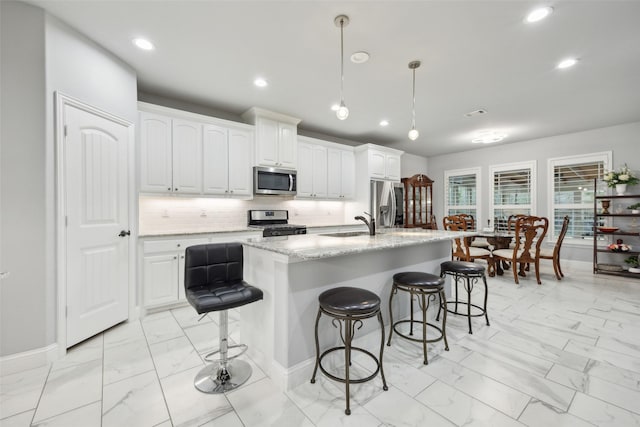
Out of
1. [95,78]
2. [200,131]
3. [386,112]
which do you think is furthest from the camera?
[386,112]

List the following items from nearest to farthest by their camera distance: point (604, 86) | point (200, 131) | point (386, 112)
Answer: point (604, 86) < point (200, 131) < point (386, 112)

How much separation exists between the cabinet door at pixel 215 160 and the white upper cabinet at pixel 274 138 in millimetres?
487

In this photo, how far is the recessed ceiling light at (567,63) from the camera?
8.91 ft

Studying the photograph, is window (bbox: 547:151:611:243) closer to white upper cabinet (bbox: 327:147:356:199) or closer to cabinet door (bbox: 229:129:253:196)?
white upper cabinet (bbox: 327:147:356:199)

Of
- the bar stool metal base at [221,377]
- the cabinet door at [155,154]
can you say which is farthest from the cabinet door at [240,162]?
the bar stool metal base at [221,377]

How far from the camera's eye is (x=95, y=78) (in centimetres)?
245

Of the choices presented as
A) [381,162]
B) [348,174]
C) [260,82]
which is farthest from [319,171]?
[260,82]

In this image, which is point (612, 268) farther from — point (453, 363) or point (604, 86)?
point (453, 363)

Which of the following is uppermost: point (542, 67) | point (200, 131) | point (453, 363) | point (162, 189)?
point (542, 67)

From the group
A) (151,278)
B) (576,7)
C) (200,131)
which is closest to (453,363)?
(576,7)

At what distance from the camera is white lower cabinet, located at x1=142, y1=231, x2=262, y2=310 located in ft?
9.74

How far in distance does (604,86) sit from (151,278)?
5996 millimetres

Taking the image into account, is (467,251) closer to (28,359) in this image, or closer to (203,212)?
(203,212)

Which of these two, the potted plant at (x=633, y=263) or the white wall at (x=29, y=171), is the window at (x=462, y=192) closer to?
the potted plant at (x=633, y=263)
